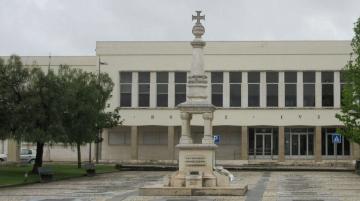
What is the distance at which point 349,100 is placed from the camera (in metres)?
42.7

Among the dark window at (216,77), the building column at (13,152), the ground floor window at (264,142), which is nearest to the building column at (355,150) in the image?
the ground floor window at (264,142)

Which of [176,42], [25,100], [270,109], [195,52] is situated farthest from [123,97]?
[195,52]

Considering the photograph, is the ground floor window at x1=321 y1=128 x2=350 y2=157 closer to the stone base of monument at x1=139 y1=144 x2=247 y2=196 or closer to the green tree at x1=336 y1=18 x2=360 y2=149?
the green tree at x1=336 y1=18 x2=360 y2=149

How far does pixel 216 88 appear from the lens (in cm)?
6625

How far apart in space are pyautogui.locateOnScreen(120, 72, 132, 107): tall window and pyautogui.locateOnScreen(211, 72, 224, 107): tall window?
767 centimetres

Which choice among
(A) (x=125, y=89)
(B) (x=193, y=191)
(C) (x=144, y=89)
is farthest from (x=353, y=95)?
(A) (x=125, y=89)

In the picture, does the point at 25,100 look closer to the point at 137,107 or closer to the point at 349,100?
the point at 349,100

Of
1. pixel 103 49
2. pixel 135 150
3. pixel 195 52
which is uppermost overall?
pixel 103 49

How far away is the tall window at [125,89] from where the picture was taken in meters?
67.0

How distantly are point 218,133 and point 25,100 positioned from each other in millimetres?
31574

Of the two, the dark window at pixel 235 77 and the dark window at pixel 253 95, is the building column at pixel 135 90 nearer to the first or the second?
the dark window at pixel 235 77

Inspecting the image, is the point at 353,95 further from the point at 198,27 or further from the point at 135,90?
the point at 135,90

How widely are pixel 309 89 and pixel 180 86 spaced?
11.7m

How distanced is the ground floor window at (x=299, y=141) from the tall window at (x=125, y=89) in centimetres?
1495
